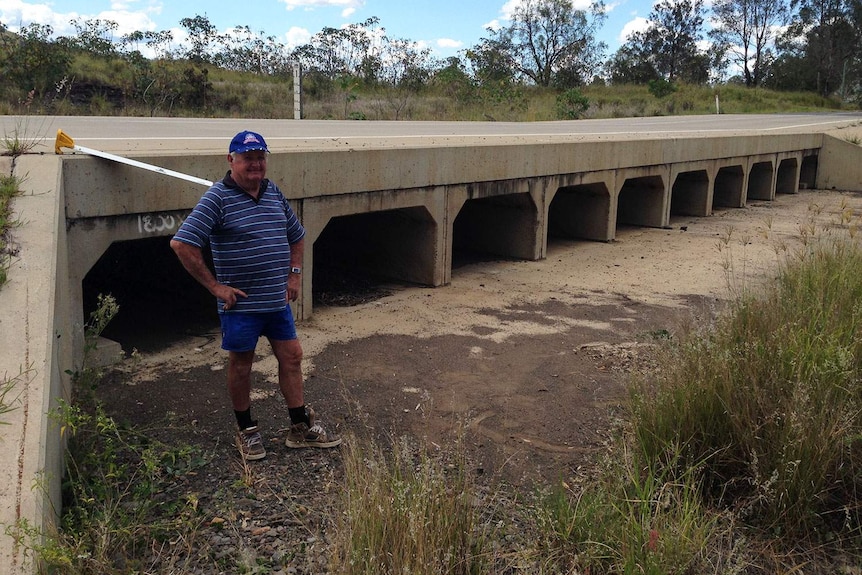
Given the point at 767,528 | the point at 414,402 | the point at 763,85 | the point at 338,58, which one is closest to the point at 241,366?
the point at 414,402

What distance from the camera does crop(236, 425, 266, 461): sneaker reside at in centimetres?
417

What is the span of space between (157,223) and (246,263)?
7.03ft

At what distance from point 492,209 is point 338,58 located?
18.6 metres

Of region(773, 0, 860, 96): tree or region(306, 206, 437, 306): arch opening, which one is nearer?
region(306, 206, 437, 306): arch opening

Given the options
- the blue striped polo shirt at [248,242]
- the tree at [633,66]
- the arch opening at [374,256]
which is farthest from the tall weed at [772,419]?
the tree at [633,66]

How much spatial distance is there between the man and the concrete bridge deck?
78cm

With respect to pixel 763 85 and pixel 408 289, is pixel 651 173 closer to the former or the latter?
pixel 408 289

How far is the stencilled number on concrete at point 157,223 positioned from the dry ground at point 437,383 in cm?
97

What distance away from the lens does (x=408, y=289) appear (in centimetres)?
873

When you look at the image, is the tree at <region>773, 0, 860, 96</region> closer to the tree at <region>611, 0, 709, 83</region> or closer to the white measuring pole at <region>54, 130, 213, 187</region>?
the tree at <region>611, 0, 709, 83</region>

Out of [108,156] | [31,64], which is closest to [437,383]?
[108,156]

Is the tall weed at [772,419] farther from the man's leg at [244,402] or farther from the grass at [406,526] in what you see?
the man's leg at [244,402]

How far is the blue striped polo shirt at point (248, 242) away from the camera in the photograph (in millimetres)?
3980

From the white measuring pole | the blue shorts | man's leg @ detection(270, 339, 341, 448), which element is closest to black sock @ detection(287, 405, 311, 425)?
man's leg @ detection(270, 339, 341, 448)
